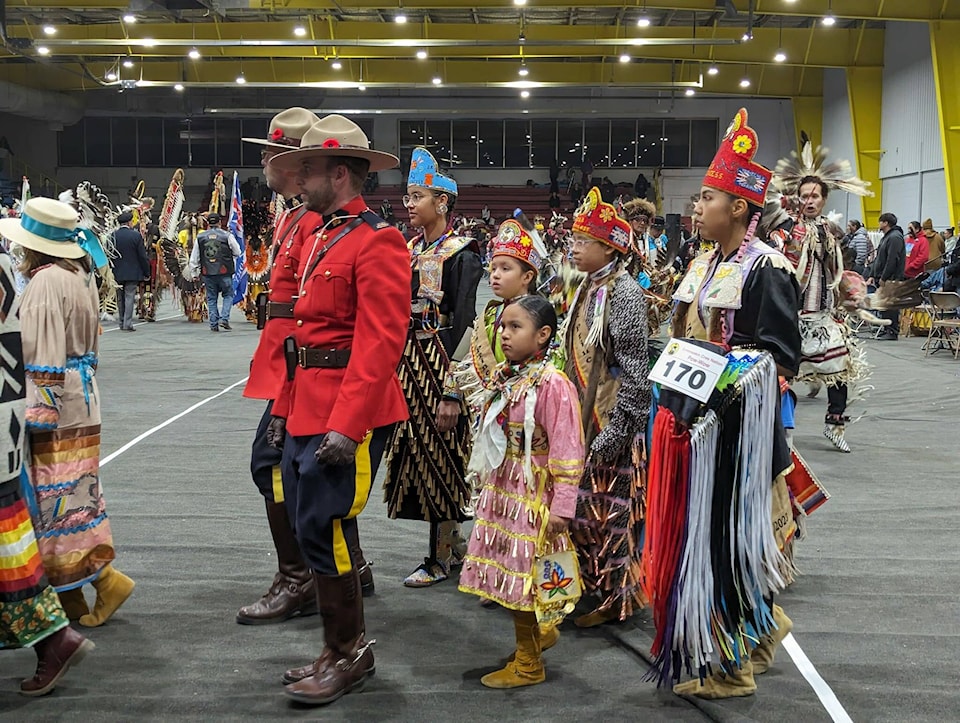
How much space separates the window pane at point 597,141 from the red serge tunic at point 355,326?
96.4ft

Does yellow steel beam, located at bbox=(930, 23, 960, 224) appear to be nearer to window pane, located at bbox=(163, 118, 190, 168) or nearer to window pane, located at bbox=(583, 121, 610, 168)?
window pane, located at bbox=(583, 121, 610, 168)

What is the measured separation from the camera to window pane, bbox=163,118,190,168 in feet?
106

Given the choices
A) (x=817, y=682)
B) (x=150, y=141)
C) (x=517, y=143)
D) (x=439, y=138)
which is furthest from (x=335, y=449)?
(x=150, y=141)

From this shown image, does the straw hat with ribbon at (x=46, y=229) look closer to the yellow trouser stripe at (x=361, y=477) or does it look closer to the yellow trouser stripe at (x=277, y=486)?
the yellow trouser stripe at (x=277, y=486)

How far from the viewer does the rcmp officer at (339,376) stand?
2773 millimetres

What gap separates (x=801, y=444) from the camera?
6.79 metres

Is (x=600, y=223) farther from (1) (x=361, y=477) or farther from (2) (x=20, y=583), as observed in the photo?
(2) (x=20, y=583)

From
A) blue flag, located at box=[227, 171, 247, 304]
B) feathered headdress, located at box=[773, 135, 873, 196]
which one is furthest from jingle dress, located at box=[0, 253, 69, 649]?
blue flag, located at box=[227, 171, 247, 304]

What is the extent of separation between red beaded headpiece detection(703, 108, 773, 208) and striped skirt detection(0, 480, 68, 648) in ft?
6.46

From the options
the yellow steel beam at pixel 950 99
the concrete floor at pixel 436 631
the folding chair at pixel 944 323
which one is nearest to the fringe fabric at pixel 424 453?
the concrete floor at pixel 436 631

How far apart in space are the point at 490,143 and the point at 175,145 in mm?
9362

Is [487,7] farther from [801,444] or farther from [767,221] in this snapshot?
[767,221]

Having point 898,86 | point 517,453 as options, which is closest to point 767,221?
point 517,453

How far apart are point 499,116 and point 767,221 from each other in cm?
2774
